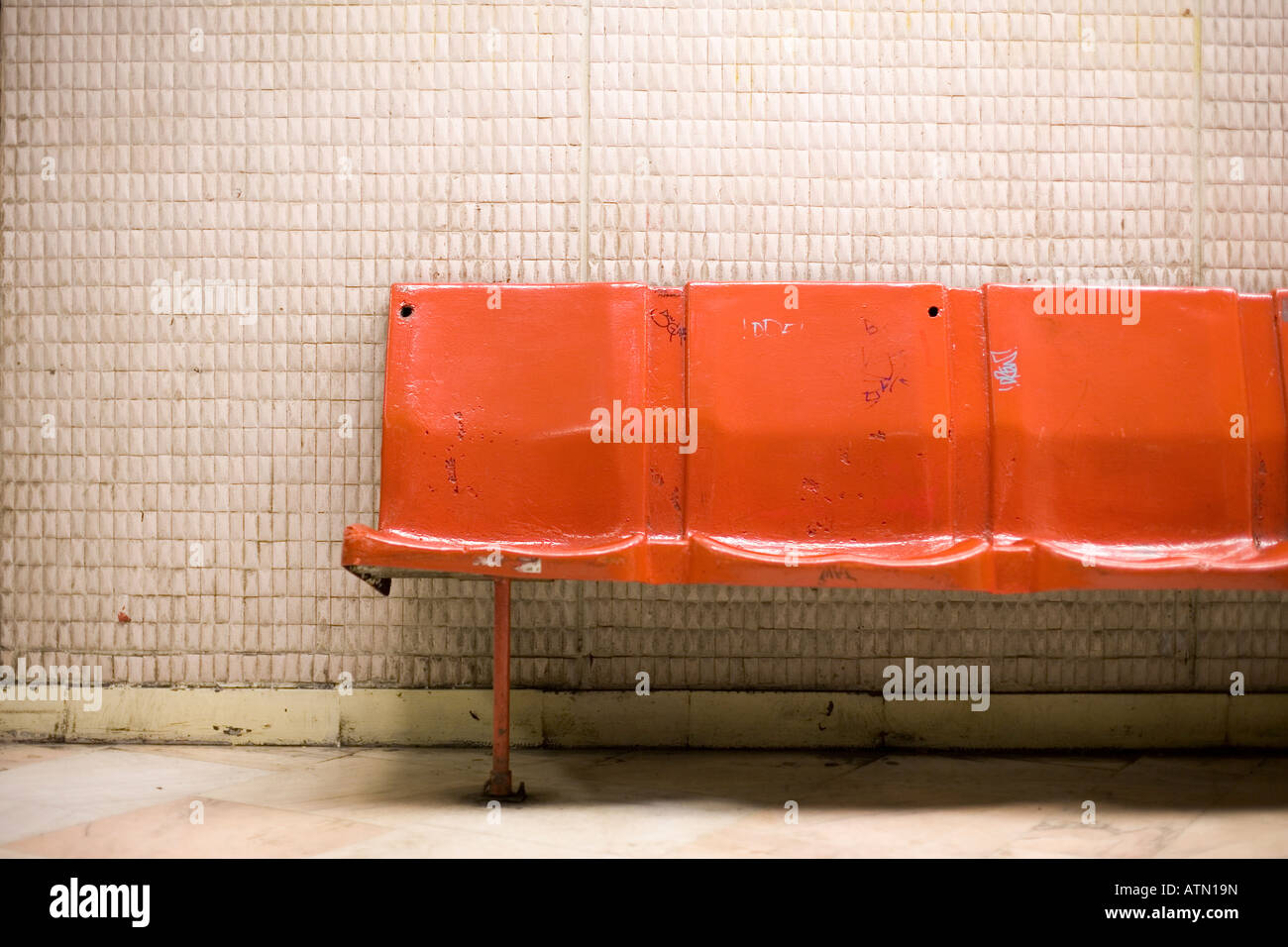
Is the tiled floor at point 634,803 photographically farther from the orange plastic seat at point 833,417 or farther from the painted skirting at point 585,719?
the orange plastic seat at point 833,417

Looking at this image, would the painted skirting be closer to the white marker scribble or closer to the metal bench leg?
the metal bench leg

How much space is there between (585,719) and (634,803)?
0.59 metres

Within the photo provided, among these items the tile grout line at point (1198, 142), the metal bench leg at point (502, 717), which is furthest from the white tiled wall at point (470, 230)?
the metal bench leg at point (502, 717)

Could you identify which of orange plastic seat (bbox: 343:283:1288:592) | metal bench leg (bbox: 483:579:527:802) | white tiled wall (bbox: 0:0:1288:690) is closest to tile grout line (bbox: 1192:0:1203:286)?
white tiled wall (bbox: 0:0:1288:690)

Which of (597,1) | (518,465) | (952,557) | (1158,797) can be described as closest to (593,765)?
(518,465)

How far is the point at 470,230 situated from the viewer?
9.30ft

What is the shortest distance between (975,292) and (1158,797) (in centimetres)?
128

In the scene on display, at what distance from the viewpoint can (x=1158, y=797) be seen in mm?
2266

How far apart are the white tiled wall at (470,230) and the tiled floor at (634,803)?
0.30m

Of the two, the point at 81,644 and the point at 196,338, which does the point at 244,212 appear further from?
the point at 81,644

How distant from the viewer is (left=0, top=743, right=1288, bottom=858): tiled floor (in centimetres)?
188

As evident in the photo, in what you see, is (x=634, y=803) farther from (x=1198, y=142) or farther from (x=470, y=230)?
(x=1198, y=142)

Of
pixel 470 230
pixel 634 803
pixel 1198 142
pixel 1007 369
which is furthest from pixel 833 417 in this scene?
pixel 1198 142

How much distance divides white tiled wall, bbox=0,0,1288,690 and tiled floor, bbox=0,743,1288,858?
0.97ft
